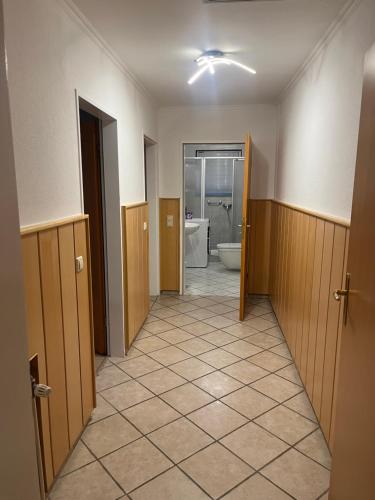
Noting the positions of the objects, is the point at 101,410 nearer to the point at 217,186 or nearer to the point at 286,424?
the point at 286,424

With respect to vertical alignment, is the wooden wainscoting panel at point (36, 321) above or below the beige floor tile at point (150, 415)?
above

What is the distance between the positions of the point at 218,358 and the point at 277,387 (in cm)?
57

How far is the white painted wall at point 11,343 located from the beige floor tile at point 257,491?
1138mm

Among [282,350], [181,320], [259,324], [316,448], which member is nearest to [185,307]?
[181,320]

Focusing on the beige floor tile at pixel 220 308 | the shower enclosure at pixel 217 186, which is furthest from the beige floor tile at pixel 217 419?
the shower enclosure at pixel 217 186

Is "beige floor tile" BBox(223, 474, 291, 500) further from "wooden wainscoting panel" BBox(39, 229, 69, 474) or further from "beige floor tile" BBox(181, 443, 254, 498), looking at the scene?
"wooden wainscoting panel" BBox(39, 229, 69, 474)

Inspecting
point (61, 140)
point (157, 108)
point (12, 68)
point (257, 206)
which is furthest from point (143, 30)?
point (257, 206)

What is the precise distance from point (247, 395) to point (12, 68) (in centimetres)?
226

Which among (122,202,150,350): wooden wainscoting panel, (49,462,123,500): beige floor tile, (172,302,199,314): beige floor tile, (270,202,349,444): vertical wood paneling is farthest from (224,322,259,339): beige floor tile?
(49,462,123,500): beige floor tile

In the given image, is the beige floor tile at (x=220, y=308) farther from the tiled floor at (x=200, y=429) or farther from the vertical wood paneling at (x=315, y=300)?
the vertical wood paneling at (x=315, y=300)

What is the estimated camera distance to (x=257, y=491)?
1.60 meters

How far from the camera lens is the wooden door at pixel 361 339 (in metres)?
1.08

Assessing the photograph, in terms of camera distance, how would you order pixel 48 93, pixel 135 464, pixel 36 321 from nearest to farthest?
1. pixel 36 321
2. pixel 48 93
3. pixel 135 464

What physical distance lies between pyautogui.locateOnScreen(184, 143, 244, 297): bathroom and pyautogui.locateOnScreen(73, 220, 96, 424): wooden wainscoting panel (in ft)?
11.5
